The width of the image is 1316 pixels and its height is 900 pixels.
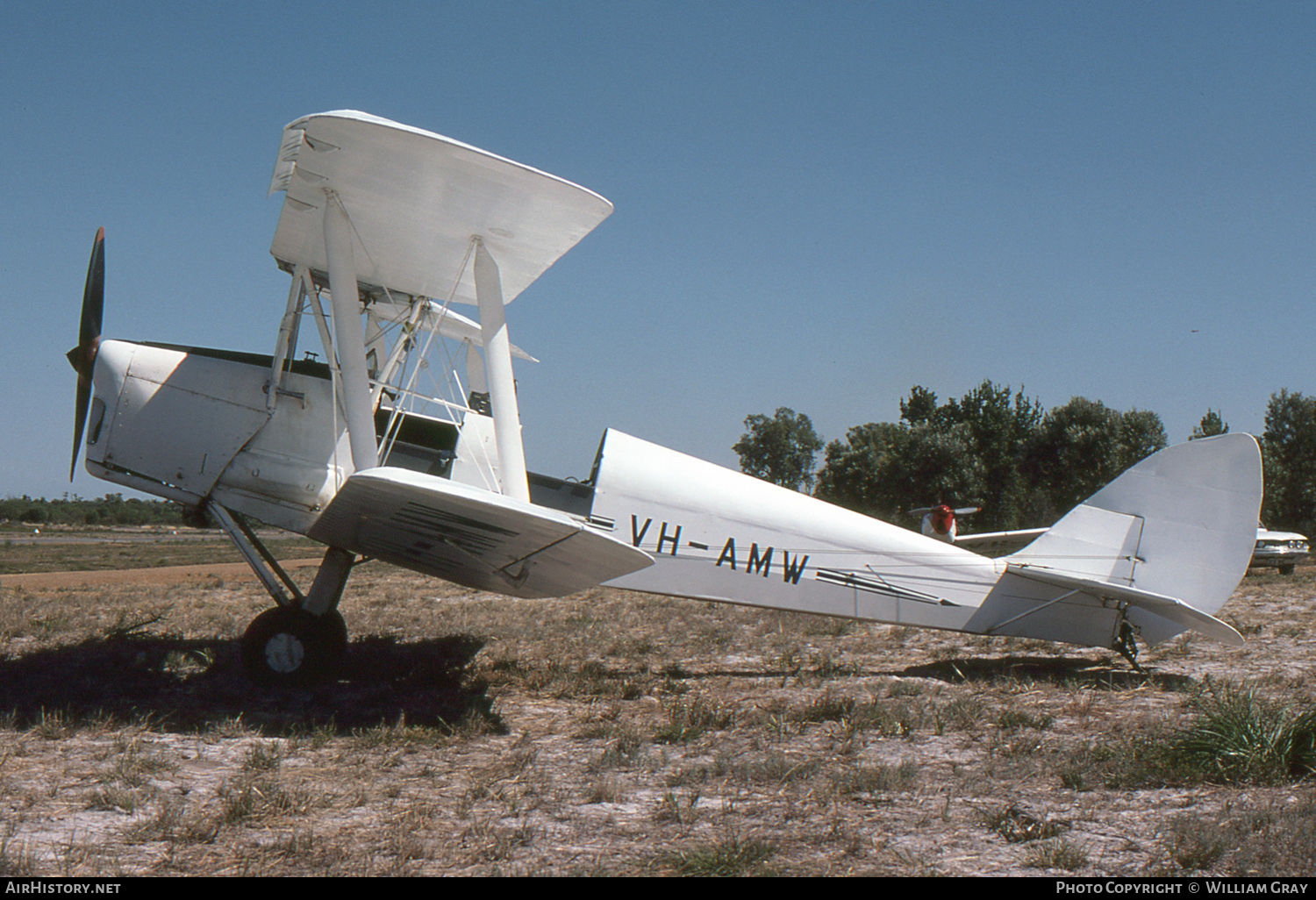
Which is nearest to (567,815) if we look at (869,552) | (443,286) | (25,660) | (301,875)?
(301,875)

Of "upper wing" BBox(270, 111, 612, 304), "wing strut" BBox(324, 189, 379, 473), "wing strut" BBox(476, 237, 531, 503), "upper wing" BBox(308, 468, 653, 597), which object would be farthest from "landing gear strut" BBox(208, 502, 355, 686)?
"upper wing" BBox(270, 111, 612, 304)

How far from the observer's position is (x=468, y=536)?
5.22m

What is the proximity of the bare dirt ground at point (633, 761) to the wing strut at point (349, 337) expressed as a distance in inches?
74.8

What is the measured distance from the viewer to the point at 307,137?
530cm

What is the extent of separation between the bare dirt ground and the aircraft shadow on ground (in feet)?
0.11

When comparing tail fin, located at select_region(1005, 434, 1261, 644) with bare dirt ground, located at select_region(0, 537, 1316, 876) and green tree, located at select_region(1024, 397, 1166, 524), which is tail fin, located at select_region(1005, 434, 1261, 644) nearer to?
bare dirt ground, located at select_region(0, 537, 1316, 876)

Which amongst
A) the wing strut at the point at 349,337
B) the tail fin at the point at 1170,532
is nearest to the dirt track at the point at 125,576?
the wing strut at the point at 349,337

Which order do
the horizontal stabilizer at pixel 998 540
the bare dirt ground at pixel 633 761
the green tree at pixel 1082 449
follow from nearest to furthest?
the bare dirt ground at pixel 633 761, the horizontal stabilizer at pixel 998 540, the green tree at pixel 1082 449

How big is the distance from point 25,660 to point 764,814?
691 centimetres

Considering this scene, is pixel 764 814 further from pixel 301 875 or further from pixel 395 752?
pixel 395 752

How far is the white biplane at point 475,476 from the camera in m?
5.71

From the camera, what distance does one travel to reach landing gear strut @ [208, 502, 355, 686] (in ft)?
19.4

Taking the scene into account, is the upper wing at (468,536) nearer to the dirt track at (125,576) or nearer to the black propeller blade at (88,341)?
the black propeller blade at (88,341)

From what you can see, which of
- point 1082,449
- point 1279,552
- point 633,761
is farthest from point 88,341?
Result: point 1082,449
